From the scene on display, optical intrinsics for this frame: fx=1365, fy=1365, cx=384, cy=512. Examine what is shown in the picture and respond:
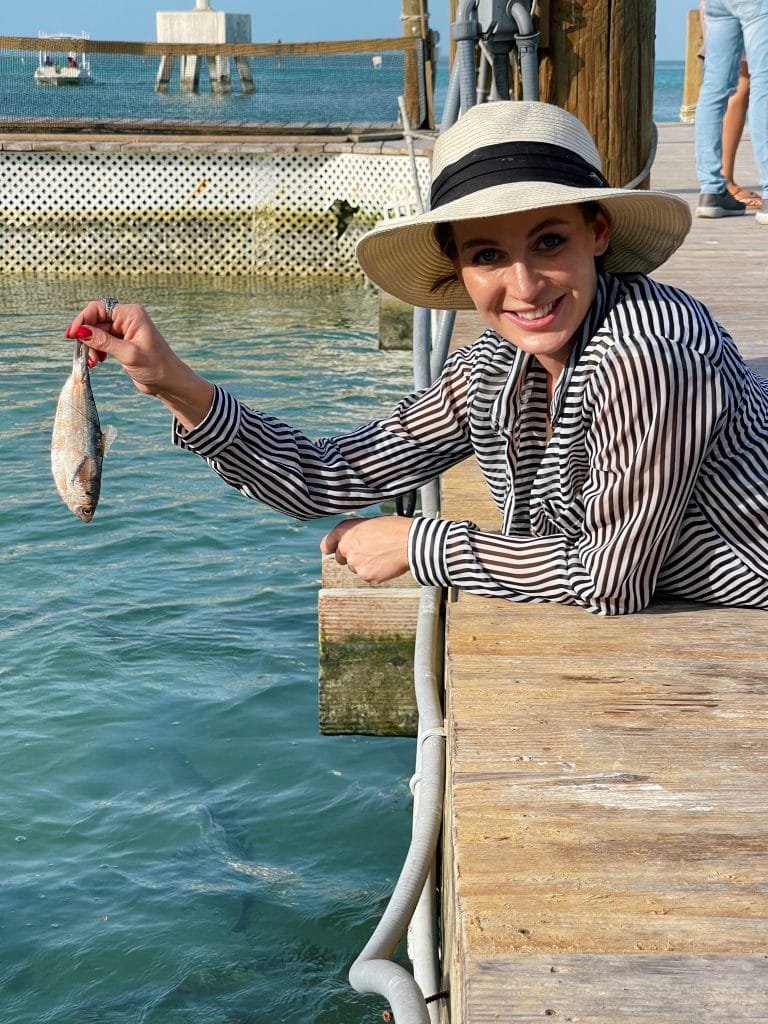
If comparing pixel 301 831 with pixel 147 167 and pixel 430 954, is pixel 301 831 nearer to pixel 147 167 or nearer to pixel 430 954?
pixel 430 954

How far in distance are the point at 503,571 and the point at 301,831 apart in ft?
7.31

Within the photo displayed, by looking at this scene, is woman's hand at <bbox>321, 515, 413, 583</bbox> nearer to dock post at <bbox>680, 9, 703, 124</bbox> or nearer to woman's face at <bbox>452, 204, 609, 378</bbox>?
woman's face at <bbox>452, 204, 609, 378</bbox>

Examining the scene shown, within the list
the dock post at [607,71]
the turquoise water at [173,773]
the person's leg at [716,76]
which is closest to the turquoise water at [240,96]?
the person's leg at [716,76]

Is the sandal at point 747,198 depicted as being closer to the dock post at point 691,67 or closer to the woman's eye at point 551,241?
the woman's eye at point 551,241

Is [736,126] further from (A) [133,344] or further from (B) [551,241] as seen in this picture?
(A) [133,344]

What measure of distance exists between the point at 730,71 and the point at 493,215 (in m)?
6.56

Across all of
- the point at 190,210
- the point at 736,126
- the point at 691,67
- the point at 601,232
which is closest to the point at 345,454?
the point at 601,232

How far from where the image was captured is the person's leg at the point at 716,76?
831 centimetres

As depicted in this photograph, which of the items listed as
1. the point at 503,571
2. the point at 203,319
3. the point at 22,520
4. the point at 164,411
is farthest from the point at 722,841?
the point at 203,319

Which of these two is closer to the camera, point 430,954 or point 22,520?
point 430,954

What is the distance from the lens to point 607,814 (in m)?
2.04

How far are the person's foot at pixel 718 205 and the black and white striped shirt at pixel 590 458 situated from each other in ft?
21.5

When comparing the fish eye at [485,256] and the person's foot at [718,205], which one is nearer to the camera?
the fish eye at [485,256]

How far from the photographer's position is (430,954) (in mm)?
2506
